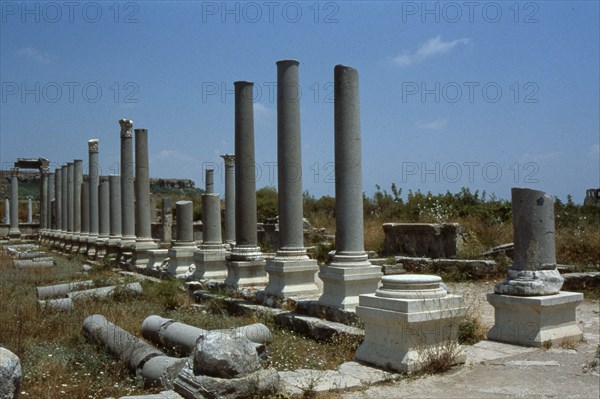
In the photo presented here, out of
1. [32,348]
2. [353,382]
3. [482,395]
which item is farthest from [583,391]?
[32,348]

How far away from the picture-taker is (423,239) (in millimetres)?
16531

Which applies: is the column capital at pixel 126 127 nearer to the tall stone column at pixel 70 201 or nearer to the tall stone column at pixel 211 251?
the tall stone column at pixel 211 251

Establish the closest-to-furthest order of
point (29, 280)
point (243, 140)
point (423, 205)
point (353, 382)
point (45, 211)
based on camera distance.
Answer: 1. point (353, 382)
2. point (243, 140)
3. point (29, 280)
4. point (423, 205)
5. point (45, 211)

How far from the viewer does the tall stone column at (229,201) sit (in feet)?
56.1

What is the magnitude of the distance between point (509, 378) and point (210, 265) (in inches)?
337

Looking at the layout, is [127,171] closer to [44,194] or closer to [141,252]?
[141,252]

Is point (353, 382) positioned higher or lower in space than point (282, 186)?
lower

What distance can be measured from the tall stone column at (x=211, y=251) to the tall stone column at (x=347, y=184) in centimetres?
480

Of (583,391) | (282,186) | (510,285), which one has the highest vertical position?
(282,186)

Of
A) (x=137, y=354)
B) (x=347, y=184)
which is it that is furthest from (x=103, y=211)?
(x=137, y=354)

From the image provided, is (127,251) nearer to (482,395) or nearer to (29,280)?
(29,280)

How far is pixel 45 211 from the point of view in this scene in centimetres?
3675

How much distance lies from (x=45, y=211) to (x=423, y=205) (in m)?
24.3

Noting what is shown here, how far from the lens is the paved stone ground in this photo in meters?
5.45
